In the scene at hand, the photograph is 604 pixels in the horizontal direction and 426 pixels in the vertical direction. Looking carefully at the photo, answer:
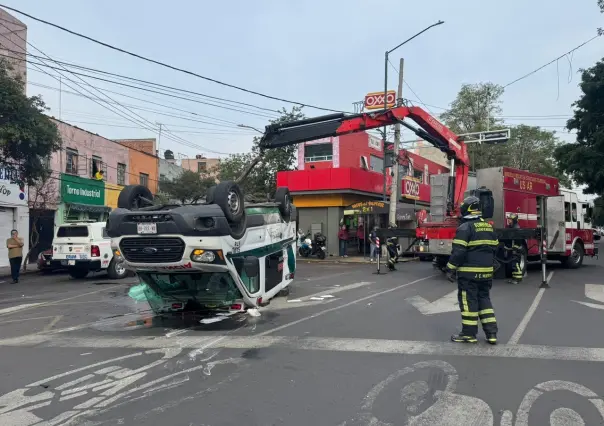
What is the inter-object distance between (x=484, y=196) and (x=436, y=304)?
4.56 metres

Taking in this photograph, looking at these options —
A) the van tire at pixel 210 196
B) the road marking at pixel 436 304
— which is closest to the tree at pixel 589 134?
the road marking at pixel 436 304

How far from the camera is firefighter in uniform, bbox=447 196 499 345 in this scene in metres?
6.09

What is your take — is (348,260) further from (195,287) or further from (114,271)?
(195,287)

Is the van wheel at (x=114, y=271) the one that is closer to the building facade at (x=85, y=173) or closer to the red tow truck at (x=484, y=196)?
the red tow truck at (x=484, y=196)

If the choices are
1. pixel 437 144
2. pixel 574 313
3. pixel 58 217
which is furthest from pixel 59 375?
pixel 58 217

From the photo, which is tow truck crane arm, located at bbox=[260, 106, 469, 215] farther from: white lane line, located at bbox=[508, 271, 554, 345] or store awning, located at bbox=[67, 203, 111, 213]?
store awning, located at bbox=[67, 203, 111, 213]

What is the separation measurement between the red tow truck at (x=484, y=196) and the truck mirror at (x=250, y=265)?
18.3 feet

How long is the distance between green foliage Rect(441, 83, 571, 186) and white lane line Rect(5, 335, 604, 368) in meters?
39.9

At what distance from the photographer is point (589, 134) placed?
73.0ft

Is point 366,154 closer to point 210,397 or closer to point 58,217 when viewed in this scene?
point 58,217

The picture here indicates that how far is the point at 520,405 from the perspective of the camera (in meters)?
4.12

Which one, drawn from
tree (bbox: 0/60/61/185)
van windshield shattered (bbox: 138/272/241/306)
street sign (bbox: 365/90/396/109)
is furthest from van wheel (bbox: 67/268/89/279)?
street sign (bbox: 365/90/396/109)

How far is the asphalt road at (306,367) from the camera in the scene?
13.2ft

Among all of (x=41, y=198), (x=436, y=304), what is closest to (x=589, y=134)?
(x=436, y=304)
